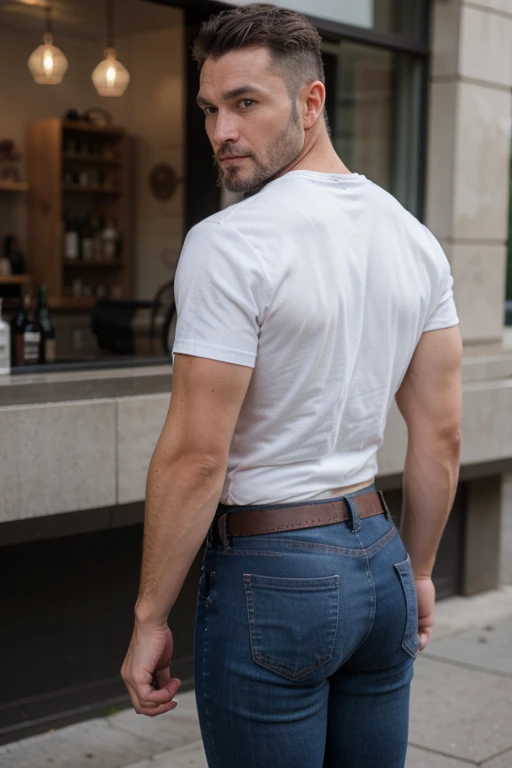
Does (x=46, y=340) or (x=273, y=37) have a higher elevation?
(x=273, y=37)

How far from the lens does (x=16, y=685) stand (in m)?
4.36

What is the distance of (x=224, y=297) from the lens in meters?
1.87

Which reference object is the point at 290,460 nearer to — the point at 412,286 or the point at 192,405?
the point at 192,405

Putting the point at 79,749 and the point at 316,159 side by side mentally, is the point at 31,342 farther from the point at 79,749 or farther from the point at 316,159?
the point at 316,159

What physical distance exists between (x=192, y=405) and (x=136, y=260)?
10979 millimetres

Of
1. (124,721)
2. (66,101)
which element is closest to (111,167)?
(66,101)

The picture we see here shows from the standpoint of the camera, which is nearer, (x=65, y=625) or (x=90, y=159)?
(x=65, y=625)

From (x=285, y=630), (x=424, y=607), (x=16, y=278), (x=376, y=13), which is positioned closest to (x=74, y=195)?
(x=16, y=278)

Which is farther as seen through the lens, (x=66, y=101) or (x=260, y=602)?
(x=66, y=101)

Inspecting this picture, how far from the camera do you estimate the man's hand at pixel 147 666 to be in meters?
2.01

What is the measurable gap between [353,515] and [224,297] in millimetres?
499

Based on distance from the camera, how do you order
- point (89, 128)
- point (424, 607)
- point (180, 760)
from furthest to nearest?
point (89, 128) → point (180, 760) → point (424, 607)

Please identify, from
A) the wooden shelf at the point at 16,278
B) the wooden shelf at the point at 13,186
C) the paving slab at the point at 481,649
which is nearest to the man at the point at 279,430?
the paving slab at the point at 481,649

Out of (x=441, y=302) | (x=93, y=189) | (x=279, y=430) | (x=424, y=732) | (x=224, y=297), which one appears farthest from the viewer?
(x=93, y=189)
